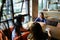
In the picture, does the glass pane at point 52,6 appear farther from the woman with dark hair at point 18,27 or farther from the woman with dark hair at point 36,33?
the woman with dark hair at point 36,33

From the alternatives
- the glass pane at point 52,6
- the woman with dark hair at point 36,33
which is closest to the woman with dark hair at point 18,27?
the woman with dark hair at point 36,33

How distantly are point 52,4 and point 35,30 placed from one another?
14.2ft

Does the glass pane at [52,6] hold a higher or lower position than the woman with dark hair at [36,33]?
higher

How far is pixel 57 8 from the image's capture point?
6004 millimetres

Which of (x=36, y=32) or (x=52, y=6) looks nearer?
(x=36, y=32)

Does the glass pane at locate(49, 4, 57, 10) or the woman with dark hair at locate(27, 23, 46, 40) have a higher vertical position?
the glass pane at locate(49, 4, 57, 10)

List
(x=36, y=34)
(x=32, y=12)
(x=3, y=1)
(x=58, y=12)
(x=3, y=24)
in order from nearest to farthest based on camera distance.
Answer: (x=3, y=1) < (x=3, y=24) < (x=36, y=34) < (x=32, y=12) < (x=58, y=12)

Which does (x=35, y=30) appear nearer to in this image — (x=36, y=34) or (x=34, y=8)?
(x=36, y=34)

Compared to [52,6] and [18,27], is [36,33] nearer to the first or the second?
[18,27]

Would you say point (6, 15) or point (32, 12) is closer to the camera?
point (6, 15)

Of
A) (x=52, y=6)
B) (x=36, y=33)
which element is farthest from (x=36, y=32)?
(x=52, y=6)

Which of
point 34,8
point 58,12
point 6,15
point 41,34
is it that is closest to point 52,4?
point 58,12

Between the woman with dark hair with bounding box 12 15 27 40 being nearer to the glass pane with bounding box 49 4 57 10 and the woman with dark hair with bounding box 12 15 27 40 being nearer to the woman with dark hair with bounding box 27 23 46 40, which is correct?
the woman with dark hair with bounding box 27 23 46 40

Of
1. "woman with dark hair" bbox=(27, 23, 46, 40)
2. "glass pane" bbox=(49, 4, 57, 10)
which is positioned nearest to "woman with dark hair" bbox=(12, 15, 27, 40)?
"woman with dark hair" bbox=(27, 23, 46, 40)
